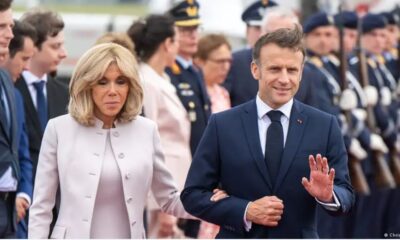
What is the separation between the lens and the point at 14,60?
387 inches

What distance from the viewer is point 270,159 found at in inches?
293

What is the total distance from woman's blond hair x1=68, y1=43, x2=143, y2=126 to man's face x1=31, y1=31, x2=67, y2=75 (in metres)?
2.45

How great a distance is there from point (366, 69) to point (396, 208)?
1.60 m

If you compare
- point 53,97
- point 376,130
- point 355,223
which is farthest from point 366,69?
point 53,97

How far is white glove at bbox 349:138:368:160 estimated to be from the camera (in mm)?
14281

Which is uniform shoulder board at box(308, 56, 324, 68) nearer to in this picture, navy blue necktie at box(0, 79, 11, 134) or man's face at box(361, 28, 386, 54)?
man's face at box(361, 28, 386, 54)

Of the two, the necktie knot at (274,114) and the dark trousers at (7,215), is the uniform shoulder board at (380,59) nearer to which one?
the dark trousers at (7,215)

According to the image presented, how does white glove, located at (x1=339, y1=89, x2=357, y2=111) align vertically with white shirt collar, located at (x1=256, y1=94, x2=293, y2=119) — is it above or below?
below

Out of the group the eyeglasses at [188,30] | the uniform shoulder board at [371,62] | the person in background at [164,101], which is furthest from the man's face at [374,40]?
the person in background at [164,101]

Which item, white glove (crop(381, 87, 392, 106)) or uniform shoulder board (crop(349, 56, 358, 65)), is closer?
uniform shoulder board (crop(349, 56, 358, 65))

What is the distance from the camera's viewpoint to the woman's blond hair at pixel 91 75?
25.6 ft

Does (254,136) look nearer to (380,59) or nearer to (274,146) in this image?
(274,146)

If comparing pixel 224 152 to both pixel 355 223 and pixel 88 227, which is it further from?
pixel 355 223

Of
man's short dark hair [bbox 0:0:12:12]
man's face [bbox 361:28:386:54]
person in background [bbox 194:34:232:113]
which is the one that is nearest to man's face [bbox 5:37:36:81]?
man's short dark hair [bbox 0:0:12:12]
